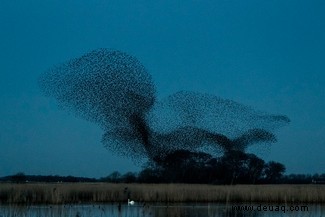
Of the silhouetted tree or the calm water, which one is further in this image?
the silhouetted tree

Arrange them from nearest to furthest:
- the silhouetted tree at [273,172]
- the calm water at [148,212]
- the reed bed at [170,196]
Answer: the calm water at [148,212] → the reed bed at [170,196] → the silhouetted tree at [273,172]

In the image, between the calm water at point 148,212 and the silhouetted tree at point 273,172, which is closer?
the calm water at point 148,212

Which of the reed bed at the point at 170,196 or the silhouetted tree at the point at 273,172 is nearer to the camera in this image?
the reed bed at the point at 170,196

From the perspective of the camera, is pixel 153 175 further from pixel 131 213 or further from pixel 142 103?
pixel 131 213

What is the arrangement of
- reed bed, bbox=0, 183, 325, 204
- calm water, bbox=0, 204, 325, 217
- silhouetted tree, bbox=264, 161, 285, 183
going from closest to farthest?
1. calm water, bbox=0, 204, 325, 217
2. reed bed, bbox=0, 183, 325, 204
3. silhouetted tree, bbox=264, 161, 285, 183

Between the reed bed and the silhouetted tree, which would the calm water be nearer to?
the reed bed

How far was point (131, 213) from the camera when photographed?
16.3 meters

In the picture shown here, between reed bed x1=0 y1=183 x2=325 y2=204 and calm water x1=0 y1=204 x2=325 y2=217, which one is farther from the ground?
reed bed x1=0 y1=183 x2=325 y2=204

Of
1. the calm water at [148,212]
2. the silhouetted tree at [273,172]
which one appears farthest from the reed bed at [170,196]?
the silhouetted tree at [273,172]

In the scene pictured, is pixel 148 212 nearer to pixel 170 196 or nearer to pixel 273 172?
pixel 170 196

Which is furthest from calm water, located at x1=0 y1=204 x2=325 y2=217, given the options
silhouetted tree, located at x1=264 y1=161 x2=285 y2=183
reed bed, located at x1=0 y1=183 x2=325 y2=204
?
silhouetted tree, located at x1=264 y1=161 x2=285 y2=183

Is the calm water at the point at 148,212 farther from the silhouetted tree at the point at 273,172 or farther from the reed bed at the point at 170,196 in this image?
the silhouetted tree at the point at 273,172

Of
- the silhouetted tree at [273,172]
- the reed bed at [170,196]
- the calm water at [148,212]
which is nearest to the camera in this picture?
the calm water at [148,212]

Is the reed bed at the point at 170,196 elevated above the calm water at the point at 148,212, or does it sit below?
above
